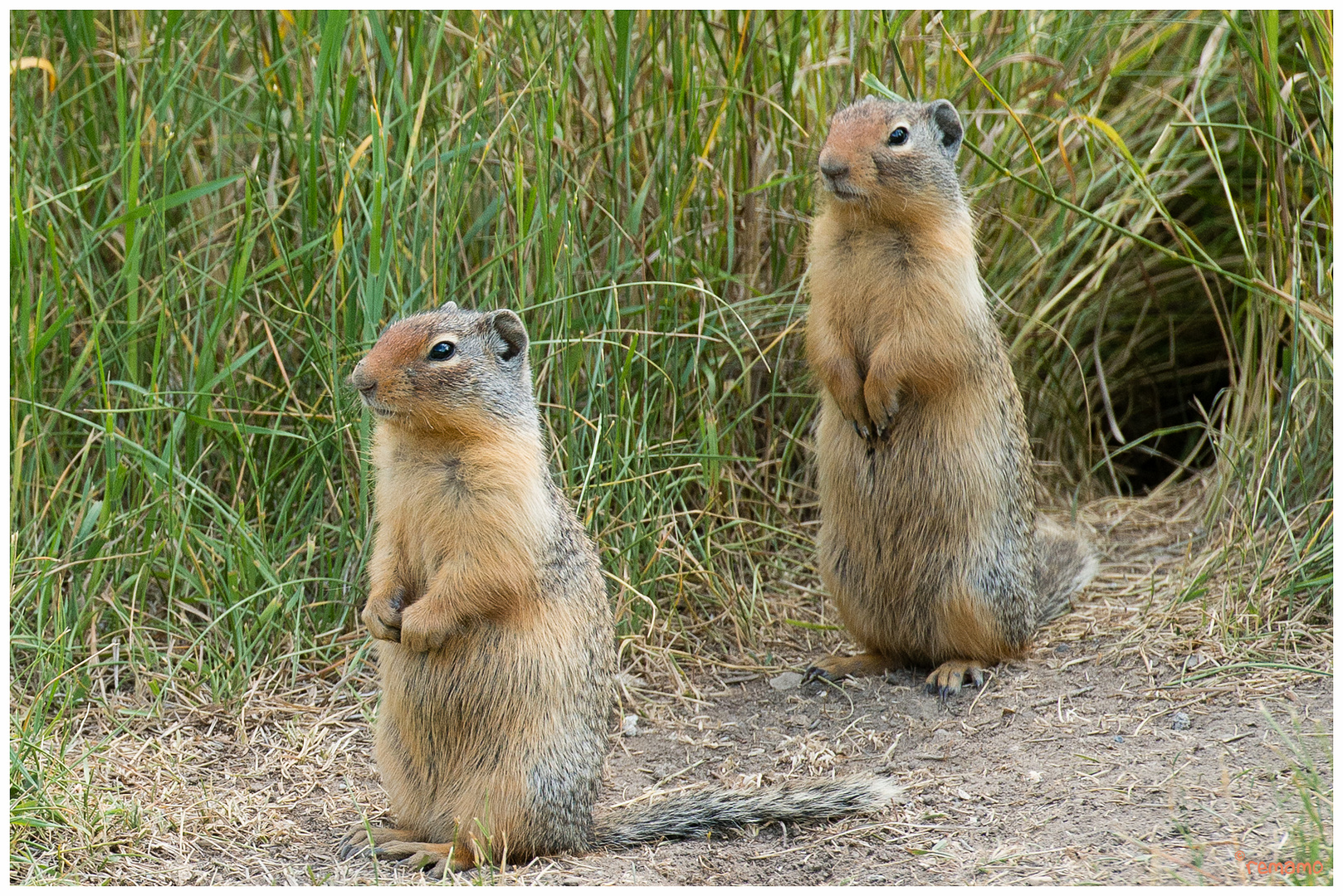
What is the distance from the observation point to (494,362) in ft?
13.2

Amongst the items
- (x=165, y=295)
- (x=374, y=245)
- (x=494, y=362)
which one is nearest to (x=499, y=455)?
(x=494, y=362)

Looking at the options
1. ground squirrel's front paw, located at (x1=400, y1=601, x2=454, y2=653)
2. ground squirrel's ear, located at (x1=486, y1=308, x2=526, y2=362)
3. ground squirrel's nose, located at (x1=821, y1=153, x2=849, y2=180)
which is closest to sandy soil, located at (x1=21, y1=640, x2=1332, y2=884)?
ground squirrel's front paw, located at (x1=400, y1=601, x2=454, y2=653)

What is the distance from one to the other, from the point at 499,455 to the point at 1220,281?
176 inches

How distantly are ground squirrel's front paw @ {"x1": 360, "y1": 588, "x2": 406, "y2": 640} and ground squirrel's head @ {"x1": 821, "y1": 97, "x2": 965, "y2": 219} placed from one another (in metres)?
2.27

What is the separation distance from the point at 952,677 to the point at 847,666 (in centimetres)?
45

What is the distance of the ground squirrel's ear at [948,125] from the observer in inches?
207

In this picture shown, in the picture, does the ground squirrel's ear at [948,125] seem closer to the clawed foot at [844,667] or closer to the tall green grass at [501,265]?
the tall green grass at [501,265]

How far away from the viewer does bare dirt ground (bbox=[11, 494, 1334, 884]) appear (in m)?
3.88

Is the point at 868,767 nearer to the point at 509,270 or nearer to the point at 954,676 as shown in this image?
the point at 954,676

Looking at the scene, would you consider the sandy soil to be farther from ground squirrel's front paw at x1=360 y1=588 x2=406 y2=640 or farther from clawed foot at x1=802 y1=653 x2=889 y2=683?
ground squirrel's front paw at x1=360 y1=588 x2=406 y2=640

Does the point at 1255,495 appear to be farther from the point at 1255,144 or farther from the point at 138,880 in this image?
the point at 138,880

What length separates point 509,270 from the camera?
223 inches

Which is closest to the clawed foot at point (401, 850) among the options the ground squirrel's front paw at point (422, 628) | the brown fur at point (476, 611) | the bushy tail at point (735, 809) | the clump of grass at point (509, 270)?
the brown fur at point (476, 611)

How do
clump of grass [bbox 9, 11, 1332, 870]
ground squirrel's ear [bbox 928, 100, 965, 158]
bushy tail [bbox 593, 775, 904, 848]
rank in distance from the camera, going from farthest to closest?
ground squirrel's ear [bbox 928, 100, 965, 158]
clump of grass [bbox 9, 11, 1332, 870]
bushy tail [bbox 593, 775, 904, 848]
